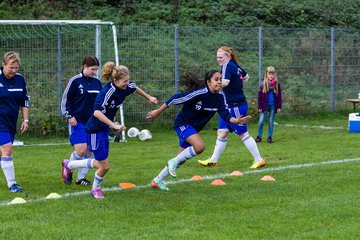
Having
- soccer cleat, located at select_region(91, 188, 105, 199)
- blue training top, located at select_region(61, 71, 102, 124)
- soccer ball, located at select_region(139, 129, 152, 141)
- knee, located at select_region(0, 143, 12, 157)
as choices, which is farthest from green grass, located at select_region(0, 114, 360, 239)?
soccer ball, located at select_region(139, 129, 152, 141)

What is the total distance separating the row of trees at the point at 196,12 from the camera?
25.6m

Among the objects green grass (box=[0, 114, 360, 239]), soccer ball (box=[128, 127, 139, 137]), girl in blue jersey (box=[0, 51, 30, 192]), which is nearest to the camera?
green grass (box=[0, 114, 360, 239])

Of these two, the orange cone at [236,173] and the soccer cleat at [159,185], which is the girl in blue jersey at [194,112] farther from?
the orange cone at [236,173]

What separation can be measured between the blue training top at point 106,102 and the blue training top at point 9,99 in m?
1.18

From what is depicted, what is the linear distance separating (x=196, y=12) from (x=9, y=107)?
18210 mm

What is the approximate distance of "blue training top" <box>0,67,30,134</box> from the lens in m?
10.4

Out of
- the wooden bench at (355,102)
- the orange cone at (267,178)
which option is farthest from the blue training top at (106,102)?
the wooden bench at (355,102)

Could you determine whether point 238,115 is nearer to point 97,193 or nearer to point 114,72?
point 114,72

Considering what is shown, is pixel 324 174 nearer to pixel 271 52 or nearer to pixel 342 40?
pixel 271 52

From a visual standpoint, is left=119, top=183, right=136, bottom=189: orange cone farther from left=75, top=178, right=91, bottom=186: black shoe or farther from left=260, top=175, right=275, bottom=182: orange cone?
left=260, top=175, right=275, bottom=182: orange cone

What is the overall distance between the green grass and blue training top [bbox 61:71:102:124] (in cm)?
104

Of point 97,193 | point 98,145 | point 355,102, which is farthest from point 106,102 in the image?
point 355,102

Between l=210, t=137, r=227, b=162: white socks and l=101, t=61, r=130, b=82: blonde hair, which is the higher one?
l=101, t=61, r=130, b=82: blonde hair

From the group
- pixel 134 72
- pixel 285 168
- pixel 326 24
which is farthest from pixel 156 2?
pixel 285 168
